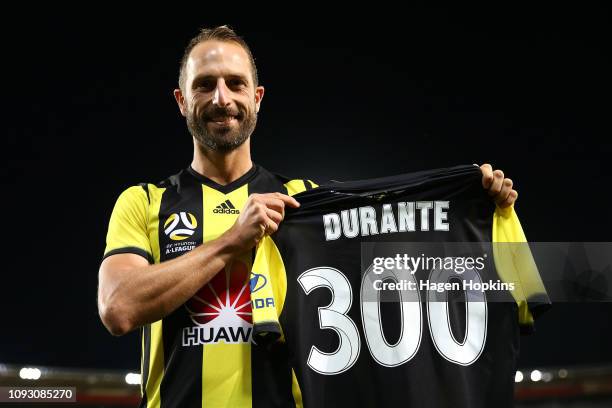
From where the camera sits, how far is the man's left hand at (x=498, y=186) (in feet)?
5.42

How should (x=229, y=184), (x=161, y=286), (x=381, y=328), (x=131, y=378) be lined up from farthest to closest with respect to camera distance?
(x=131, y=378), (x=229, y=184), (x=381, y=328), (x=161, y=286)

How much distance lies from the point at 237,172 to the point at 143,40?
5.24 metres

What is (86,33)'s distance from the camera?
21.1 ft

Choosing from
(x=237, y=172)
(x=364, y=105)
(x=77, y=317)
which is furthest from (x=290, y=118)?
(x=237, y=172)

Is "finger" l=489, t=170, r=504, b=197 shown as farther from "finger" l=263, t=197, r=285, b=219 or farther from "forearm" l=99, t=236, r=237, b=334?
"forearm" l=99, t=236, r=237, b=334

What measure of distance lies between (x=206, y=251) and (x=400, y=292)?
0.48 m

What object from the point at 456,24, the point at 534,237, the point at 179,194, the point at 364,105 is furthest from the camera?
the point at 534,237

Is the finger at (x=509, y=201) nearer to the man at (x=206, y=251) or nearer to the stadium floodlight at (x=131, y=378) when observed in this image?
the man at (x=206, y=251)

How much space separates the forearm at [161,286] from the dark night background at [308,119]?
199 inches

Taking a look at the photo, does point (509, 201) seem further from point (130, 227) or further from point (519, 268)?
point (130, 227)

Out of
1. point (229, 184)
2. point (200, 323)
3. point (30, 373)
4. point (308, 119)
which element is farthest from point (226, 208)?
point (30, 373)

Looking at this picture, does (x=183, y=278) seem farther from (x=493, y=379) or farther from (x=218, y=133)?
(x=493, y=379)

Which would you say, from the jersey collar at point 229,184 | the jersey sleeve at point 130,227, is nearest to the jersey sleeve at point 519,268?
the jersey collar at point 229,184

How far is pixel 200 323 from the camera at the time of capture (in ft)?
5.11
